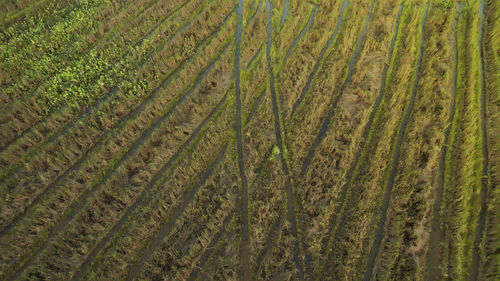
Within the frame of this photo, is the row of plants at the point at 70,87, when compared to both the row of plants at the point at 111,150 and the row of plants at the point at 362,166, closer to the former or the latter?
the row of plants at the point at 111,150

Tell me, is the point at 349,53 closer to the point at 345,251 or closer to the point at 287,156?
the point at 287,156

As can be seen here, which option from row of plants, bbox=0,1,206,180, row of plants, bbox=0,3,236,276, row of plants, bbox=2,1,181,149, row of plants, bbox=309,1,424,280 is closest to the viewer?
row of plants, bbox=309,1,424,280

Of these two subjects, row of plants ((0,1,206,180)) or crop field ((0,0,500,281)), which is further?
row of plants ((0,1,206,180))

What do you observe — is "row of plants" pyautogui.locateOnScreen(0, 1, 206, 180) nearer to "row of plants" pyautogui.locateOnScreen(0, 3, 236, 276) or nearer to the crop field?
the crop field

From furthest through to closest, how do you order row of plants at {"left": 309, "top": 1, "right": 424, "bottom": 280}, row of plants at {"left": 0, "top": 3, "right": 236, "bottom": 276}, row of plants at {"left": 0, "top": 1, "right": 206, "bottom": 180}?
row of plants at {"left": 0, "top": 1, "right": 206, "bottom": 180}, row of plants at {"left": 0, "top": 3, "right": 236, "bottom": 276}, row of plants at {"left": 309, "top": 1, "right": 424, "bottom": 280}

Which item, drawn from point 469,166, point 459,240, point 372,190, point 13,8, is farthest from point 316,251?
point 13,8

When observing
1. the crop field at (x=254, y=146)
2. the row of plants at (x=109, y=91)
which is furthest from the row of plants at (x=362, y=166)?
the row of plants at (x=109, y=91)

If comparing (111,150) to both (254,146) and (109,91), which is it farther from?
(254,146)

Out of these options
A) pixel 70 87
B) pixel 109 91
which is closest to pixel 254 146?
pixel 109 91


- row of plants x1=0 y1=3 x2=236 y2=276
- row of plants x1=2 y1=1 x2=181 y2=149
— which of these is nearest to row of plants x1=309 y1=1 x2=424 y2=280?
row of plants x1=0 y1=3 x2=236 y2=276
